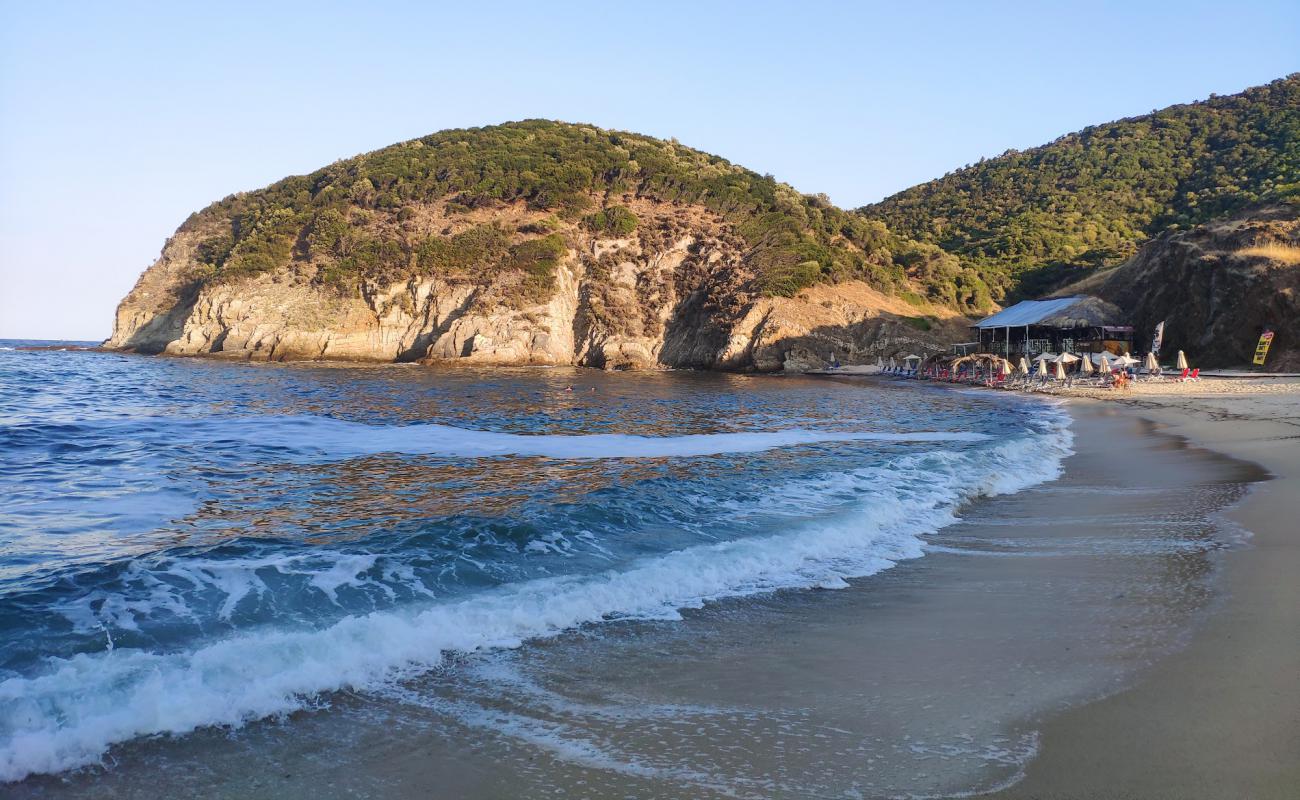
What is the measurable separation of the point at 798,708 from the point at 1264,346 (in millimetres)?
41239

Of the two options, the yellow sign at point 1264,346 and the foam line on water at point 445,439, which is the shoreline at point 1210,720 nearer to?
the foam line on water at point 445,439

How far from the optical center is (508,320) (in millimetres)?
53562

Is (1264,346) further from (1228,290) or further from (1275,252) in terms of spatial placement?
(1275,252)

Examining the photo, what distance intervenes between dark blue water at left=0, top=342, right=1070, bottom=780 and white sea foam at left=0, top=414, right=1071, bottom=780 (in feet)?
0.06

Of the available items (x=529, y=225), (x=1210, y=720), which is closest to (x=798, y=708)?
(x=1210, y=720)

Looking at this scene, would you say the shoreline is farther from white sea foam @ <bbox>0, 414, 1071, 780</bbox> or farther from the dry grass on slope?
the dry grass on slope

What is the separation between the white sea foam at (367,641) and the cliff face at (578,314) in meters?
43.9

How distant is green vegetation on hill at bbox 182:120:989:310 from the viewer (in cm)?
5747

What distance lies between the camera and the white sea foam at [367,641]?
153 inches

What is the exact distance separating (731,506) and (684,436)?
736 centimetres

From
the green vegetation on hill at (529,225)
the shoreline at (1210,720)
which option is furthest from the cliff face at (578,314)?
the shoreline at (1210,720)

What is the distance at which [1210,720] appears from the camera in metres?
3.81

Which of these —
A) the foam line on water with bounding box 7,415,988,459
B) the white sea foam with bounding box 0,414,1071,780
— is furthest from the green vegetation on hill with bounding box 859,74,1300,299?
the white sea foam with bounding box 0,414,1071,780

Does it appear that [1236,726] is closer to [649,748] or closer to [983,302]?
[649,748]
